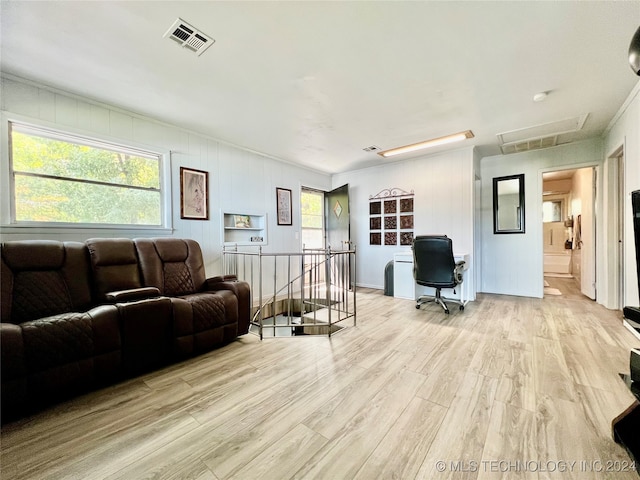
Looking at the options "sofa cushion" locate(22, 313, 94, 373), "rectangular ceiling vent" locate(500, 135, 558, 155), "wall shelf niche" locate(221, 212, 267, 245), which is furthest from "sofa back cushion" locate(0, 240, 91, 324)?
"rectangular ceiling vent" locate(500, 135, 558, 155)

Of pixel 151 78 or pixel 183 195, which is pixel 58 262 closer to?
pixel 183 195

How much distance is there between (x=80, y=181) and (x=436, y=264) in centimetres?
462

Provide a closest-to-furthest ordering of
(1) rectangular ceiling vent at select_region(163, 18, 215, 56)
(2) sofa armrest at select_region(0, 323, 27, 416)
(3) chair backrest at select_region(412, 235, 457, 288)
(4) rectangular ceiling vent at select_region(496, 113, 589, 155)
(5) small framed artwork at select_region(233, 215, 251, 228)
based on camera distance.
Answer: (2) sofa armrest at select_region(0, 323, 27, 416) → (1) rectangular ceiling vent at select_region(163, 18, 215, 56) → (4) rectangular ceiling vent at select_region(496, 113, 589, 155) → (3) chair backrest at select_region(412, 235, 457, 288) → (5) small framed artwork at select_region(233, 215, 251, 228)

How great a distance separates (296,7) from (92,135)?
264cm

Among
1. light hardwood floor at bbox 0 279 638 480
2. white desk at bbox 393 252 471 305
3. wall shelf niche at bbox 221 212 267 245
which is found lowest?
light hardwood floor at bbox 0 279 638 480

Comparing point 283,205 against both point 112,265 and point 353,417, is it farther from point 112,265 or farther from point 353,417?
point 353,417

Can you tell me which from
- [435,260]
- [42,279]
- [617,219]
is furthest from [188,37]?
→ [617,219]

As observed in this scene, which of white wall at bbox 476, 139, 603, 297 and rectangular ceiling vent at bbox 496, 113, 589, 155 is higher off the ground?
rectangular ceiling vent at bbox 496, 113, 589, 155

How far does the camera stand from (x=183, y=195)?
11.5 feet

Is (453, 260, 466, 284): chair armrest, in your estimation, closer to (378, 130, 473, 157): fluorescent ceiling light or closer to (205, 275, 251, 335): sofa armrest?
(378, 130, 473, 157): fluorescent ceiling light

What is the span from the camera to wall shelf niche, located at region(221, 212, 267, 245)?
4.09 metres

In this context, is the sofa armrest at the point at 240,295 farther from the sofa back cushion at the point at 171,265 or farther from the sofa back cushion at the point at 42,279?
the sofa back cushion at the point at 42,279

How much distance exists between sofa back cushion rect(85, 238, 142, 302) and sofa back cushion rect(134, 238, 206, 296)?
0.09m

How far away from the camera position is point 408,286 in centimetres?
457
